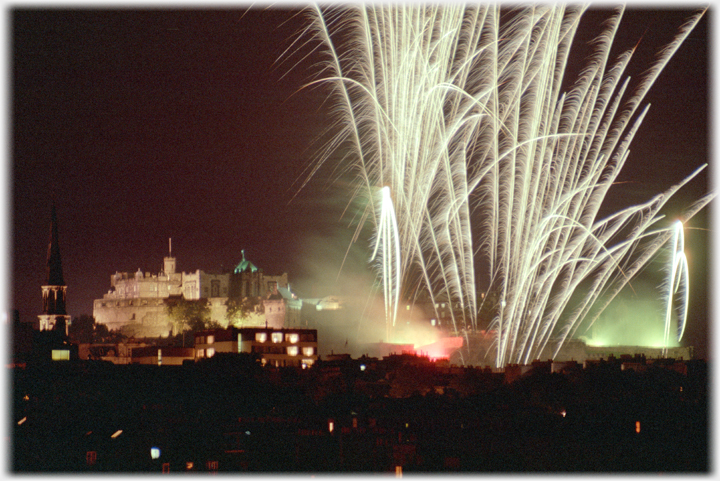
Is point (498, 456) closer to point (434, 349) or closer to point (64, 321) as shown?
point (434, 349)

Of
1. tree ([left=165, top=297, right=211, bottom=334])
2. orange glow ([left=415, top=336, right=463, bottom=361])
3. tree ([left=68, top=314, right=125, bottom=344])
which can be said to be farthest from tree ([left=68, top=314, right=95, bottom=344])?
orange glow ([left=415, top=336, right=463, bottom=361])

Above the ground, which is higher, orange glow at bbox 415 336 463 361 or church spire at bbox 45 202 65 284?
church spire at bbox 45 202 65 284

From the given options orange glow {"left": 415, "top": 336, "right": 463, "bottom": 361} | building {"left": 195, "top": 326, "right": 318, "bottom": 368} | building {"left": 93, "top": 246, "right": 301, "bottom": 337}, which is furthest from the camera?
building {"left": 93, "top": 246, "right": 301, "bottom": 337}

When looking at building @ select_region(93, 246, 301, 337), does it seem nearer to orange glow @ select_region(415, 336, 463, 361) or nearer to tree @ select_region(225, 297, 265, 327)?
tree @ select_region(225, 297, 265, 327)

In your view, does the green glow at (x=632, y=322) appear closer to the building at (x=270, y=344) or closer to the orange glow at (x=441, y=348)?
the orange glow at (x=441, y=348)

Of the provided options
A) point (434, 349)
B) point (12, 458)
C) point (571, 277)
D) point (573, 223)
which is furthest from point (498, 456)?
point (434, 349)

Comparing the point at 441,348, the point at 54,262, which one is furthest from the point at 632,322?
the point at 54,262
